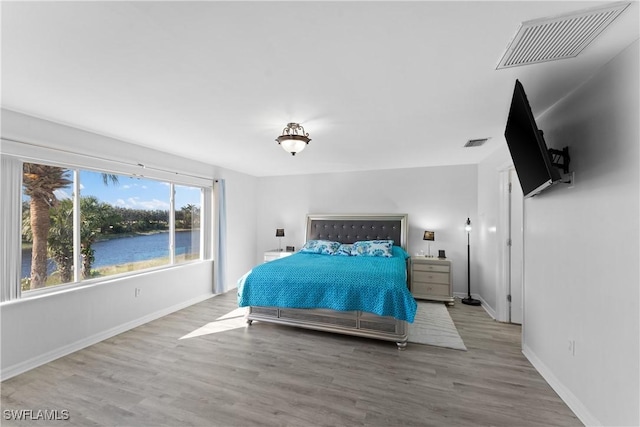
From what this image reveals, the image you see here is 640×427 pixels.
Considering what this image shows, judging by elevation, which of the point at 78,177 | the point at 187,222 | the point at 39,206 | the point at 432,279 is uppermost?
the point at 78,177

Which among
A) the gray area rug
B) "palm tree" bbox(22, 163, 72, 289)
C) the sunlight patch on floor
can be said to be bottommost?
the sunlight patch on floor

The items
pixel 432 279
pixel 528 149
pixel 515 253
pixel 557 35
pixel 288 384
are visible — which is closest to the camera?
pixel 557 35

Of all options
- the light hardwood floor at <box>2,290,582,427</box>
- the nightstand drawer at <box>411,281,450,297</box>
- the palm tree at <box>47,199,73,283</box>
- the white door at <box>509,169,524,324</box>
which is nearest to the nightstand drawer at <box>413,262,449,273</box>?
the nightstand drawer at <box>411,281,450,297</box>

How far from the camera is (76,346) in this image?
2.83 metres

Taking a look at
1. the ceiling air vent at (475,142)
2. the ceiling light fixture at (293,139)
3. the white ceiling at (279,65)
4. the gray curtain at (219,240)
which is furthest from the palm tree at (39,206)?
the ceiling air vent at (475,142)

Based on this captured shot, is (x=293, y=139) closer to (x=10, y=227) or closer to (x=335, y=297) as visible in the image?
(x=335, y=297)

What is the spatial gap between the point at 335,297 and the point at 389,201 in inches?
108

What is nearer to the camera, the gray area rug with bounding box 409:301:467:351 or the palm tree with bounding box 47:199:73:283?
the palm tree with bounding box 47:199:73:283

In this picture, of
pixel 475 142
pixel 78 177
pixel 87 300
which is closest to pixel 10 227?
pixel 78 177

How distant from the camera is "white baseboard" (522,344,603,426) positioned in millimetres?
1789

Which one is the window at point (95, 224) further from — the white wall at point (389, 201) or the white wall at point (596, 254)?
the white wall at point (596, 254)

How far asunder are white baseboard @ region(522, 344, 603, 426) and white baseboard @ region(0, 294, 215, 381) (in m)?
4.55

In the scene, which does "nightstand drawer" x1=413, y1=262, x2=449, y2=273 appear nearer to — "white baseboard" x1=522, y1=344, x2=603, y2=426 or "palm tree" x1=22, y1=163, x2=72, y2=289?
"white baseboard" x1=522, y1=344, x2=603, y2=426

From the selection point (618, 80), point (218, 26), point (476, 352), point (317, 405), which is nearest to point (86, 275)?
point (317, 405)
